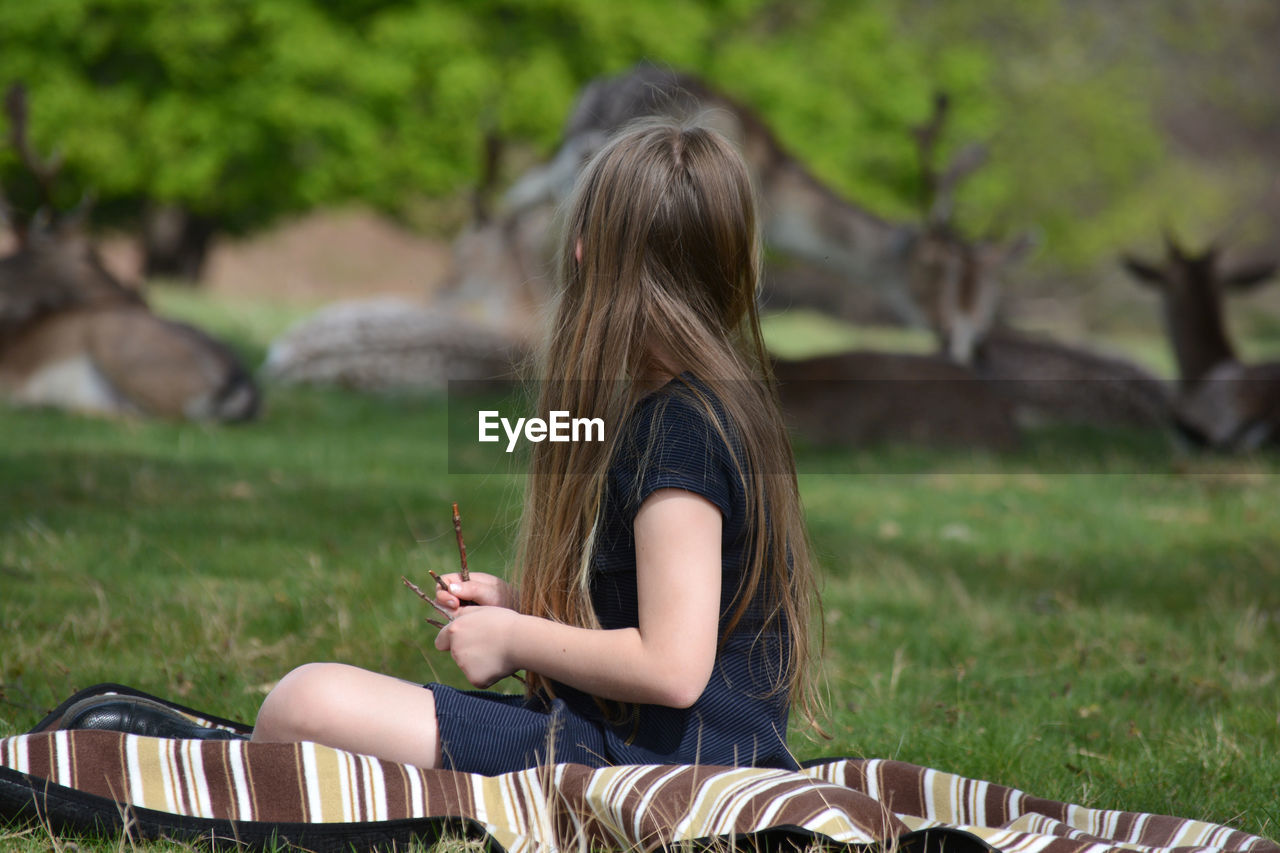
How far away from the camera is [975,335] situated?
10.0 metres

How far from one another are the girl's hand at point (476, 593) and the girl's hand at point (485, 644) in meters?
0.15

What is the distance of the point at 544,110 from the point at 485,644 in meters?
15.6

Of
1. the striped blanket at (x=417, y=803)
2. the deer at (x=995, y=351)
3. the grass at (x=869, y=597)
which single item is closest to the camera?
the striped blanket at (x=417, y=803)

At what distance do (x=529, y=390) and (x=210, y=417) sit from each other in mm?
5734

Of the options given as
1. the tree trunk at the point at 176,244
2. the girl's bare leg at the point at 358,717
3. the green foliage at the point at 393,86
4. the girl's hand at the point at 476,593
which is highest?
the green foliage at the point at 393,86

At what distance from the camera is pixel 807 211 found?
10.9m

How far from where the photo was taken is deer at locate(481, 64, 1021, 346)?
32.9 feet

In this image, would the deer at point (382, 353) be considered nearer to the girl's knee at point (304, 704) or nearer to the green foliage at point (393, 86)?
the green foliage at point (393, 86)

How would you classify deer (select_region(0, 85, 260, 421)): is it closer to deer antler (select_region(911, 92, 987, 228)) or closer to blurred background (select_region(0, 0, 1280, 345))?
blurred background (select_region(0, 0, 1280, 345))

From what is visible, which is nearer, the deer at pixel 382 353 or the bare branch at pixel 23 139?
the bare branch at pixel 23 139

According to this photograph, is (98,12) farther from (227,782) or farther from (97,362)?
(227,782)

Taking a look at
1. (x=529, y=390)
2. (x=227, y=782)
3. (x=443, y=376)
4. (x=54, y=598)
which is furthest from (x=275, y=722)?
(x=443, y=376)

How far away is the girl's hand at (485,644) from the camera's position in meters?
2.09

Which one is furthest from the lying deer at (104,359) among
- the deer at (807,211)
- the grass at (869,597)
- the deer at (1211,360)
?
the deer at (1211,360)
